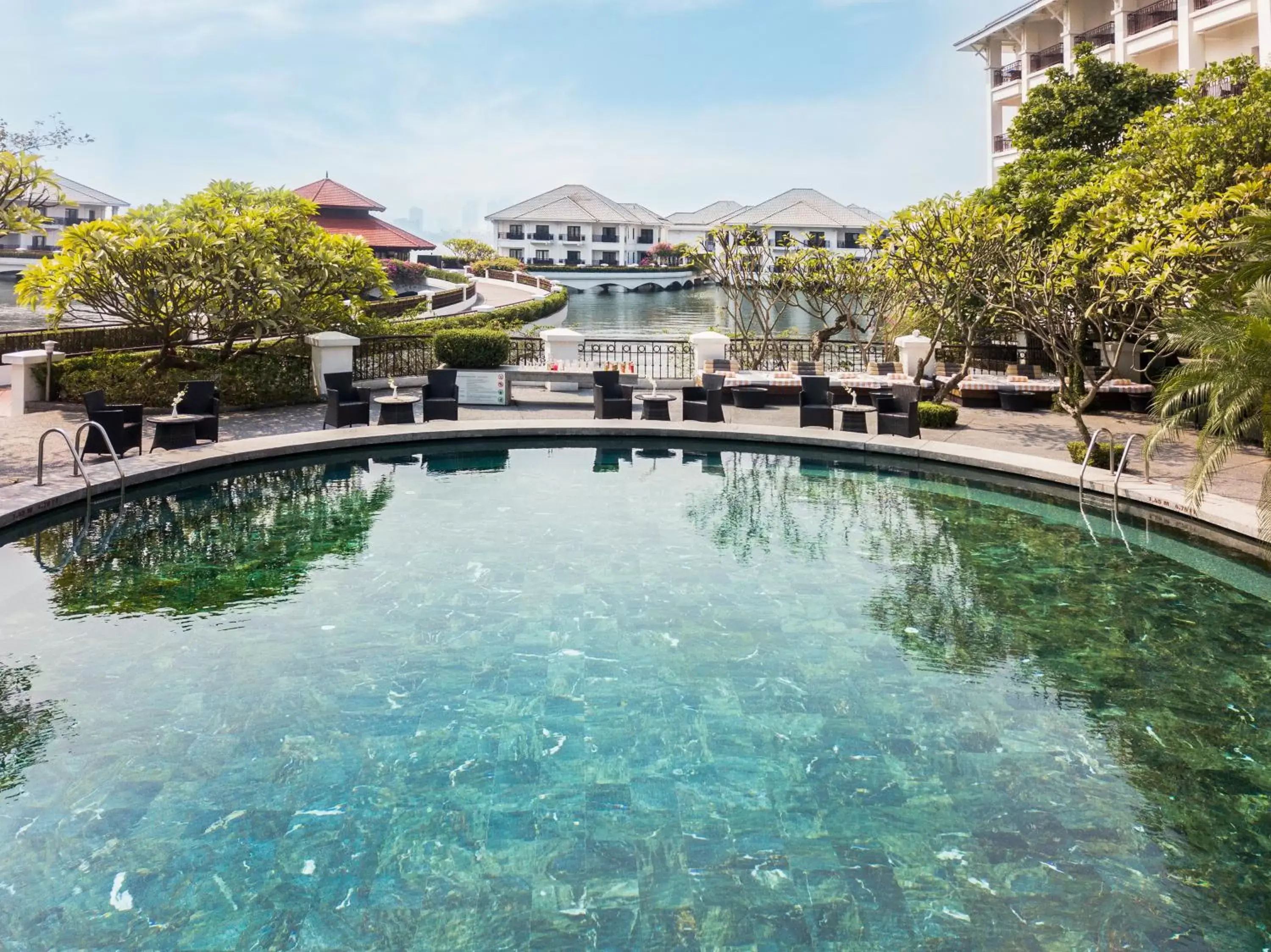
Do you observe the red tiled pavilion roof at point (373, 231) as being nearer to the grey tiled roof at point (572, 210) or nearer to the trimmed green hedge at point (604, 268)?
the trimmed green hedge at point (604, 268)

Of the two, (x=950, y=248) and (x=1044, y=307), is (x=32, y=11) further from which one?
(x=1044, y=307)

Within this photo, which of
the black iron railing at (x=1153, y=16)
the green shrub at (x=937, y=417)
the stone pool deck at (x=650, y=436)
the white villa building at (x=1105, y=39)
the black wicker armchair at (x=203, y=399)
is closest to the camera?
Answer: the stone pool deck at (x=650, y=436)

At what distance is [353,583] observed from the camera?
854 cm

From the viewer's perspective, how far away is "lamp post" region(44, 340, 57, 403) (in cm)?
1788

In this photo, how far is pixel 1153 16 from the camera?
30.2 m

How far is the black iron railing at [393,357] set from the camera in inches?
827

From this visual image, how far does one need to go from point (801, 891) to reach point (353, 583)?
222 inches

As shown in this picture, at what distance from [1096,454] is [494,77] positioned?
20504mm

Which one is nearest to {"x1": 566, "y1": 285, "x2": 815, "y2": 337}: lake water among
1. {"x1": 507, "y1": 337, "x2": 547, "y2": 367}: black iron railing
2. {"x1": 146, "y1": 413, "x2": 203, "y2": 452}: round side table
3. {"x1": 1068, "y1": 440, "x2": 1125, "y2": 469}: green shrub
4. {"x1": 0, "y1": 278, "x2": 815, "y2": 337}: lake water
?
{"x1": 0, "y1": 278, "x2": 815, "y2": 337}: lake water

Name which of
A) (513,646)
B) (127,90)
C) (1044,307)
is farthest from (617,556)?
(127,90)

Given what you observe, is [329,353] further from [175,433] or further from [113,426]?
[113,426]

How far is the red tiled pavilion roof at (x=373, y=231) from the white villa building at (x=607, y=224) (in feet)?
141

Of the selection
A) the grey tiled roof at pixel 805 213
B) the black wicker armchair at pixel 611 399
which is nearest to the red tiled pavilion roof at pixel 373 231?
the black wicker armchair at pixel 611 399

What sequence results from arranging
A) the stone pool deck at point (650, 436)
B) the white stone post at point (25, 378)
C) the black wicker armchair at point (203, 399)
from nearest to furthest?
the stone pool deck at point (650, 436)
the black wicker armchair at point (203, 399)
the white stone post at point (25, 378)
